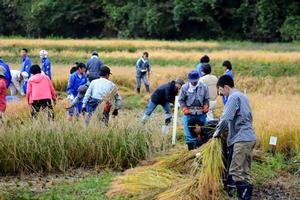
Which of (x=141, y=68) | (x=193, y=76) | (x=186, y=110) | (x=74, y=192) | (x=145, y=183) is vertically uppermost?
(x=193, y=76)

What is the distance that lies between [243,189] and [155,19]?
47.9m

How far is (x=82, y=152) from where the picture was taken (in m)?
10.4

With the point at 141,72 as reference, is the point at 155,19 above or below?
above

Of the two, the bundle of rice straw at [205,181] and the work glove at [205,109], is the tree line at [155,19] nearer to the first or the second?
the work glove at [205,109]

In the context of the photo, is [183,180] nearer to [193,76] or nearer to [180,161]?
[180,161]

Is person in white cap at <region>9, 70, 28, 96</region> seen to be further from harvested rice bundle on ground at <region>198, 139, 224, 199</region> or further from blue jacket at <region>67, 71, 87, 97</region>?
harvested rice bundle on ground at <region>198, 139, 224, 199</region>

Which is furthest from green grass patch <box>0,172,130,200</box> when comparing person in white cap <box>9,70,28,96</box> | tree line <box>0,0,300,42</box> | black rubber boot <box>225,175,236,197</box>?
tree line <box>0,0,300,42</box>

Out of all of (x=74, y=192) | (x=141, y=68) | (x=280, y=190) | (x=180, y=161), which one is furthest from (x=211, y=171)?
(x=141, y=68)

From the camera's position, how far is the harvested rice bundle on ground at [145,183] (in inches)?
320

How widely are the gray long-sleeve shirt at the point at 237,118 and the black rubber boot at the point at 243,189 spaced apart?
1.74ft

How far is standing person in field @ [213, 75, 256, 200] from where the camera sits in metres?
7.93

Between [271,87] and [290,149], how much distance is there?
9625 mm

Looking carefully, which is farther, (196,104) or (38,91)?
(38,91)

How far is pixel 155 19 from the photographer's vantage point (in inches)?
2172
